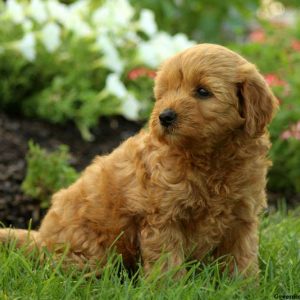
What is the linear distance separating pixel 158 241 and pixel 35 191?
2.26 metres

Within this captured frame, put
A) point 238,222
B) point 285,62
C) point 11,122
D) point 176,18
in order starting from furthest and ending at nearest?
1. point 176,18
2. point 285,62
3. point 11,122
4. point 238,222

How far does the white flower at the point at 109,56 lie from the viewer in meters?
8.14

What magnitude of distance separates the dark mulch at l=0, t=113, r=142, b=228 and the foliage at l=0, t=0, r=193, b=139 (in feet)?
0.46

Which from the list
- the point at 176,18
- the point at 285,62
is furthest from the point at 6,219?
the point at 176,18

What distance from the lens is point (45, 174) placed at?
6254 millimetres

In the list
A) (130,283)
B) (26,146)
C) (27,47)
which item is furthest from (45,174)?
(130,283)

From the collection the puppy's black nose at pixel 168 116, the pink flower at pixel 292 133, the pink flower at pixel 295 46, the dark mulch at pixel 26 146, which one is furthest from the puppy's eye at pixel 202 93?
the pink flower at pixel 295 46

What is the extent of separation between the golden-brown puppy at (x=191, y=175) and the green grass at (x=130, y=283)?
0.14m

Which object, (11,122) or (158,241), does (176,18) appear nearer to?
(11,122)

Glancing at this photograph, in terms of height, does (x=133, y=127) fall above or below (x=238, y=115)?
below

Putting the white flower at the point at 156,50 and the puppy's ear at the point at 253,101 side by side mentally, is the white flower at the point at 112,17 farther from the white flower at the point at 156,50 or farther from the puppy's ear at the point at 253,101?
the puppy's ear at the point at 253,101

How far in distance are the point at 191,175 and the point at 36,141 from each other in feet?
11.2

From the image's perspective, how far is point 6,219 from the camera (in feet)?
20.2

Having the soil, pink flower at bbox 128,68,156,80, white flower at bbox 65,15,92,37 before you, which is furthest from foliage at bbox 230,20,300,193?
white flower at bbox 65,15,92,37
